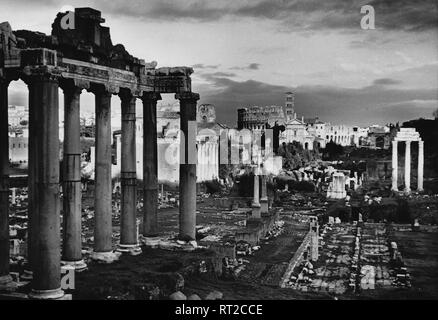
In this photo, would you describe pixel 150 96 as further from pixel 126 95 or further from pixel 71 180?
pixel 71 180

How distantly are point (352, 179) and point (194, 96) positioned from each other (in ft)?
221

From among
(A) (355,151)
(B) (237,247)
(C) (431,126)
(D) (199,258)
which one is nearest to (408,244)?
(B) (237,247)

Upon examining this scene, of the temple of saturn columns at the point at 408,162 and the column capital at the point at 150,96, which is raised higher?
the column capital at the point at 150,96

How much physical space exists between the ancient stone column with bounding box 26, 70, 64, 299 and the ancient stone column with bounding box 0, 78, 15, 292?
1564mm

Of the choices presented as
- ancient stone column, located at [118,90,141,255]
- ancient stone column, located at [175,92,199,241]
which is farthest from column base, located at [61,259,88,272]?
ancient stone column, located at [175,92,199,241]

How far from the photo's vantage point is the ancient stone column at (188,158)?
62.0 ft

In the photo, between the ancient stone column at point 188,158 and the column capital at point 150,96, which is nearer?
the ancient stone column at point 188,158

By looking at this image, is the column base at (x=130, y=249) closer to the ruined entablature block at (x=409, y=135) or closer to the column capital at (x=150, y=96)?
the column capital at (x=150, y=96)

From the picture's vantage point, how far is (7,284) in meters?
13.7

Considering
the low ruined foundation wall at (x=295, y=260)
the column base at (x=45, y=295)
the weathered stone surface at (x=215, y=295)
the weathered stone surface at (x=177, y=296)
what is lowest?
the low ruined foundation wall at (x=295, y=260)

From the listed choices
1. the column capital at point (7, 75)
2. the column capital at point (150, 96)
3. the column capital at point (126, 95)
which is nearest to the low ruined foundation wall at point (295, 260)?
the column capital at point (150, 96)

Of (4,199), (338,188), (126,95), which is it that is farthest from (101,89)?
(338,188)

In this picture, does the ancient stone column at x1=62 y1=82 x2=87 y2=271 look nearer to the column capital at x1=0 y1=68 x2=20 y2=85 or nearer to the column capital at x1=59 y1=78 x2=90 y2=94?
the column capital at x1=59 y1=78 x2=90 y2=94
